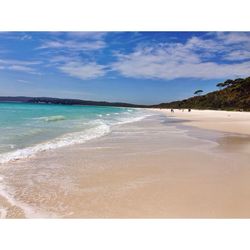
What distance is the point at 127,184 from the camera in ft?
12.8

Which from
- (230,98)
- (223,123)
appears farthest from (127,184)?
(230,98)

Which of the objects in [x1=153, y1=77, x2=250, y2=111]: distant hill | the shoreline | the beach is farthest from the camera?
[x1=153, y1=77, x2=250, y2=111]: distant hill

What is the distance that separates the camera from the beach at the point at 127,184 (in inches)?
119

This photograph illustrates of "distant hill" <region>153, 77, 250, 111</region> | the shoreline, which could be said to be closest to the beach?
the shoreline

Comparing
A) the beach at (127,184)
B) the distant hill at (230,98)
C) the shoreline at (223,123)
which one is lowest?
the beach at (127,184)

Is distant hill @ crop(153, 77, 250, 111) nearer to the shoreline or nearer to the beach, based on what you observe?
the shoreline

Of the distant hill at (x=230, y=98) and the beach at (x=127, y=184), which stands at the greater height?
the distant hill at (x=230, y=98)

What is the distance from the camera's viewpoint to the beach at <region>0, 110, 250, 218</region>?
3035 mm

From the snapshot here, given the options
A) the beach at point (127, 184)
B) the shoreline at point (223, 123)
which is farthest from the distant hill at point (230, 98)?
the beach at point (127, 184)

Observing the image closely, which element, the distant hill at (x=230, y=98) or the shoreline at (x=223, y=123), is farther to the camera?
the distant hill at (x=230, y=98)

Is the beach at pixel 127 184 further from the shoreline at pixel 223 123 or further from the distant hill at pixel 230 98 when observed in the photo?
the distant hill at pixel 230 98

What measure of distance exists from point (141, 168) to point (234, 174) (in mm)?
1501

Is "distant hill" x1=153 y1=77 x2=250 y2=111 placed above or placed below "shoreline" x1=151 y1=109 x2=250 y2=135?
above
